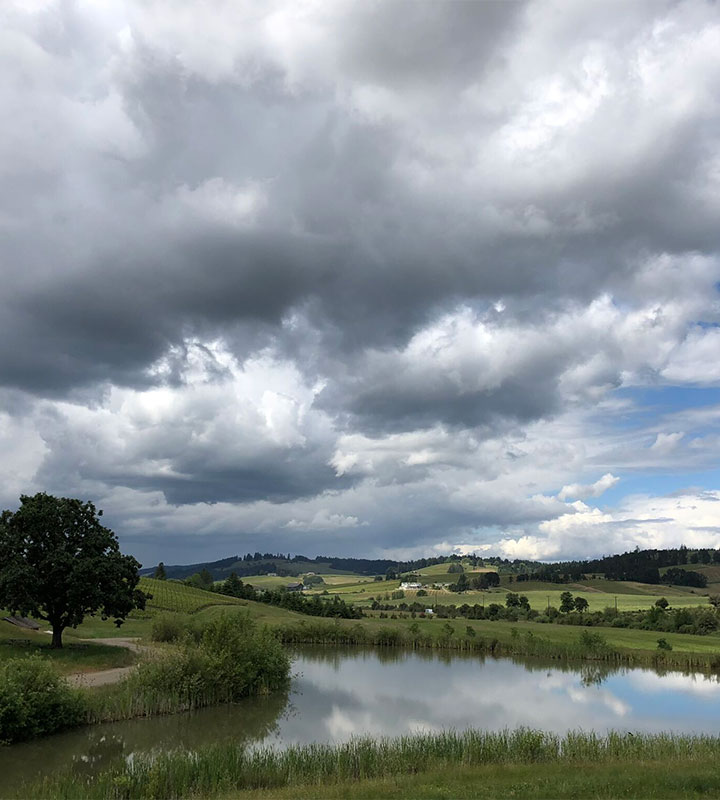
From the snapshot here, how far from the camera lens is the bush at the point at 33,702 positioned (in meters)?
31.2

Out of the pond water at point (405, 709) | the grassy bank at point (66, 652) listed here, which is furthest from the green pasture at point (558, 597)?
the grassy bank at point (66, 652)

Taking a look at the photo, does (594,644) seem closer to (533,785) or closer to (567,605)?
(567,605)

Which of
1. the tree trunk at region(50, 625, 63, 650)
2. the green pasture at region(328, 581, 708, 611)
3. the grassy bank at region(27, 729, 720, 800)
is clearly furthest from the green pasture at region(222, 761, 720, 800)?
the green pasture at region(328, 581, 708, 611)

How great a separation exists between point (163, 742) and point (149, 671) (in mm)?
8158

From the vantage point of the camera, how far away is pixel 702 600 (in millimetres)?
156625

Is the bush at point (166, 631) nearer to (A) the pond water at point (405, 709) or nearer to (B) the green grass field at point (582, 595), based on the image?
(A) the pond water at point (405, 709)

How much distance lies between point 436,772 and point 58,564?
34.6 metres

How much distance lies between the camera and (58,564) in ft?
158

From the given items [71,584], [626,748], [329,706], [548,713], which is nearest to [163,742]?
[329,706]

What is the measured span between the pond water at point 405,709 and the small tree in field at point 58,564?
45.1 feet

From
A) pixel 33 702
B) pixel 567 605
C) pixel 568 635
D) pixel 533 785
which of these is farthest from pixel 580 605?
pixel 533 785

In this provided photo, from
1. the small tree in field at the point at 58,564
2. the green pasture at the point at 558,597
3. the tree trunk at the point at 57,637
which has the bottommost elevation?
the green pasture at the point at 558,597

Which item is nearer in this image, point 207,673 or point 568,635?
point 207,673

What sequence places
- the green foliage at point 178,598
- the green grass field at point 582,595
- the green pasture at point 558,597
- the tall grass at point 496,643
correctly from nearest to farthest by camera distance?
the tall grass at point 496,643, the green foliage at point 178,598, the green pasture at point 558,597, the green grass field at point 582,595
